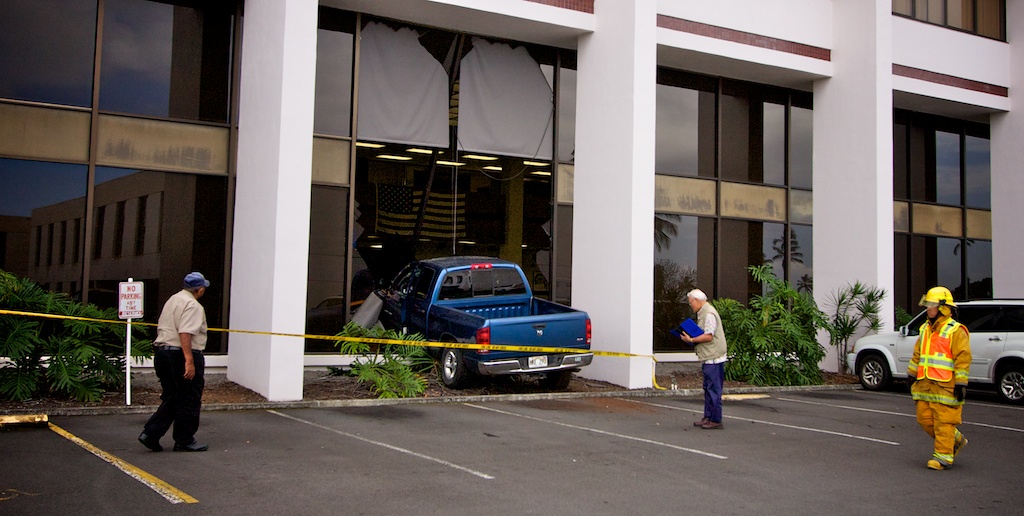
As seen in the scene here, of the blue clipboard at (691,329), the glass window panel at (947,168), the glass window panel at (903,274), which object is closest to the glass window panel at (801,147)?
the glass window panel at (903,274)

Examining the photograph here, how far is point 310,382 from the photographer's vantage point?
13461 millimetres

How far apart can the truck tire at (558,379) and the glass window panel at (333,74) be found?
5.41 m

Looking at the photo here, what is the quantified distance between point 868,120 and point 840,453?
11.0 m

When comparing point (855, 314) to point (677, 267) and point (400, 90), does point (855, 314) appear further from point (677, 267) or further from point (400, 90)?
point (400, 90)

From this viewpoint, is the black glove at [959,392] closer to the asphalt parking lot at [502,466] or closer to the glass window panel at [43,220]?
the asphalt parking lot at [502,466]

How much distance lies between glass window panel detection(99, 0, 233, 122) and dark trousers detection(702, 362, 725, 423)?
8.68m

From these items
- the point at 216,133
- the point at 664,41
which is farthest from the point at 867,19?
the point at 216,133

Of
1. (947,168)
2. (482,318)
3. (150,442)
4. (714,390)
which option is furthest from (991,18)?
(150,442)

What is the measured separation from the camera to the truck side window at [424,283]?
13.8 metres

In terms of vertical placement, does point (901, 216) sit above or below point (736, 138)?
below

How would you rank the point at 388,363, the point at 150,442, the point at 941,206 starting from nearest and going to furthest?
the point at 150,442 → the point at 388,363 → the point at 941,206

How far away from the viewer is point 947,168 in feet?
72.5

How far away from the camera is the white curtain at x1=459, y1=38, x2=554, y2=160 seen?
52.6 ft

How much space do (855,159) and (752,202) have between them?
230 centimetres
